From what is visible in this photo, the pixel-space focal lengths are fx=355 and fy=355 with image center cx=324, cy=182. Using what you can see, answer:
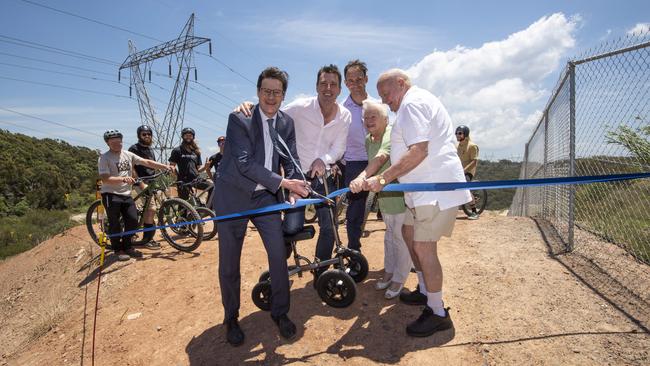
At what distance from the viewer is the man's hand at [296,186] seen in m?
2.94

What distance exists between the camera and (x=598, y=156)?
173 inches

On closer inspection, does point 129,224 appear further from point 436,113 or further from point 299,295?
point 436,113

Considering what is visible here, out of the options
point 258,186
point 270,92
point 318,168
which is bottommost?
point 258,186

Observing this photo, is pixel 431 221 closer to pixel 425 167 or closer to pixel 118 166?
pixel 425 167

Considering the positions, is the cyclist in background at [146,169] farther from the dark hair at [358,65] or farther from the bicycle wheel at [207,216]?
the dark hair at [358,65]

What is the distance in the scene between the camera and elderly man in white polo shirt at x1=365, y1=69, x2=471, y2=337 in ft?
8.94

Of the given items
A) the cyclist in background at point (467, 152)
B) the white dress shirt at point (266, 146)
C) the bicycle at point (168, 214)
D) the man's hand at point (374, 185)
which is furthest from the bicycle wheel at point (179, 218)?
the cyclist in background at point (467, 152)

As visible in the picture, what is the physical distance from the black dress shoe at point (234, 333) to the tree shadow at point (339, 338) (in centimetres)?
6

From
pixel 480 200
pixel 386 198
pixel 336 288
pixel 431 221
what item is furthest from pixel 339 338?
pixel 480 200

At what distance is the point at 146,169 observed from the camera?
6641mm

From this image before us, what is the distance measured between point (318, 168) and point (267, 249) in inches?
38.6

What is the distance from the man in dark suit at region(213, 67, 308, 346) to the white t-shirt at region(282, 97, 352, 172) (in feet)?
1.54

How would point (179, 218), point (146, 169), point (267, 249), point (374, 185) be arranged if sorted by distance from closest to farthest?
point (374, 185)
point (267, 249)
point (179, 218)
point (146, 169)

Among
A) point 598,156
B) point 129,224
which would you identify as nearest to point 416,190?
point 598,156
